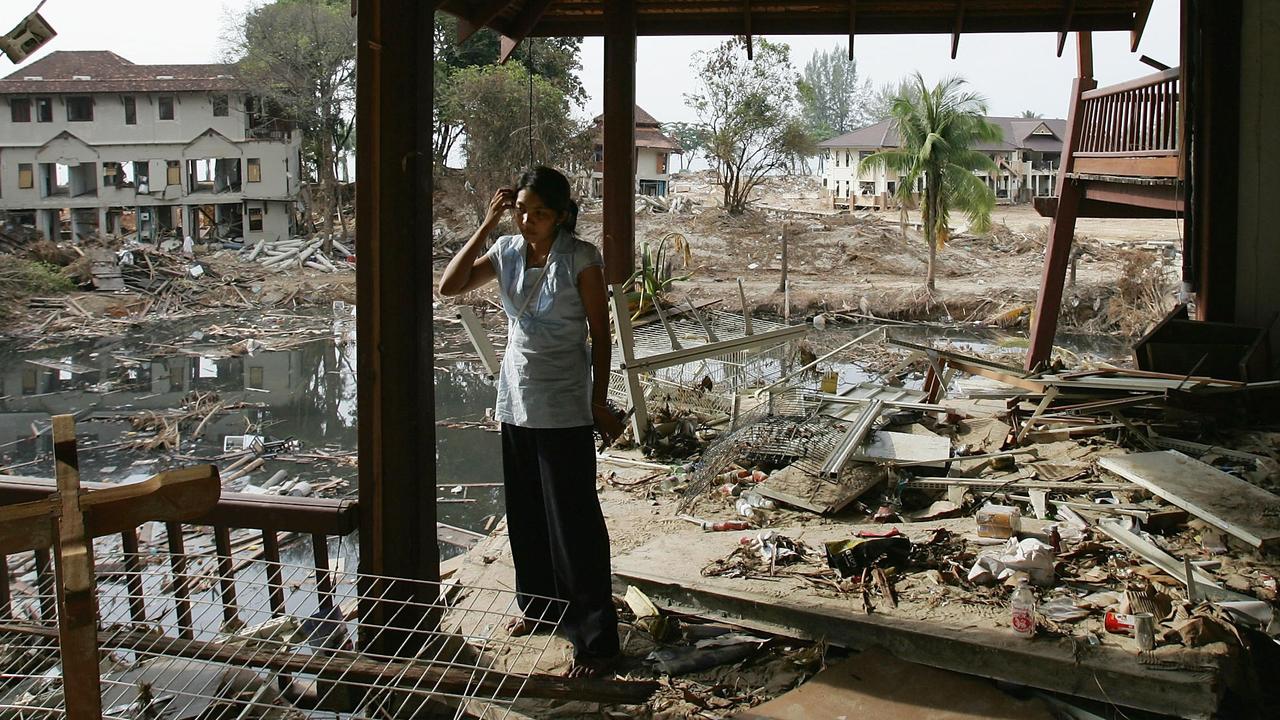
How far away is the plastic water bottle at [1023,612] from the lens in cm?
325

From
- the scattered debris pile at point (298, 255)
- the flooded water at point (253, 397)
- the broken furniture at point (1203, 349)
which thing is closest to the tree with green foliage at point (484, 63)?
the scattered debris pile at point (298, 255)

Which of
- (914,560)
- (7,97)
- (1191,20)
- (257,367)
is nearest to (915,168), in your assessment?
(257,367)

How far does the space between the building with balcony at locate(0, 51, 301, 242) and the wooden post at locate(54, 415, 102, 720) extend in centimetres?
3111

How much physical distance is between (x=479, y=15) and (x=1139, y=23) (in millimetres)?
5320

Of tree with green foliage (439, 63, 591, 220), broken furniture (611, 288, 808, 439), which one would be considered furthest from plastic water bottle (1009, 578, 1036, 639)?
tree with green foliage (439, 63, 591, 220)

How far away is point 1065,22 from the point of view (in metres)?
7.98

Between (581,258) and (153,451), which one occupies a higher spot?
(581,258)

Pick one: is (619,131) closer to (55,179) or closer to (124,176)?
(124,176)

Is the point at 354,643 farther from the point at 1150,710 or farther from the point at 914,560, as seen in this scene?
the point at 1150,710

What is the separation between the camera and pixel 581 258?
10.7ft

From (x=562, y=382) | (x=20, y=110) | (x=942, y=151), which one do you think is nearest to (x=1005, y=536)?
(x=562, y=382)

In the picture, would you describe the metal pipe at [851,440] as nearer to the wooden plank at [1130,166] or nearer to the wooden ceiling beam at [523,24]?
the wooden plank at [1130,166]

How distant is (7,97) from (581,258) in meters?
32.4

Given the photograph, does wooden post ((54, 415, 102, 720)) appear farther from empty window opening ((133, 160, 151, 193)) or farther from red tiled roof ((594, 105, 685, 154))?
red tiled roof ((594, 105, 685, 154))
